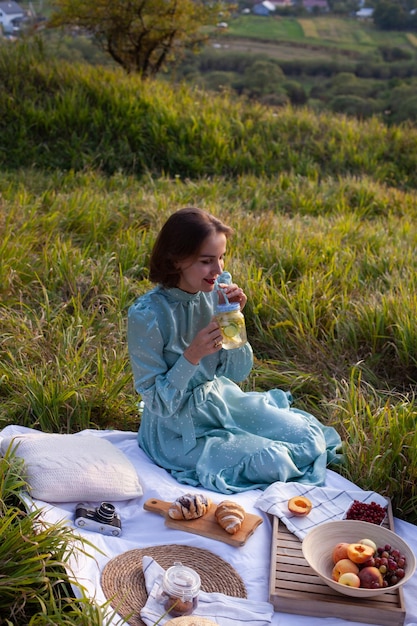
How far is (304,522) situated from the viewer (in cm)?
323

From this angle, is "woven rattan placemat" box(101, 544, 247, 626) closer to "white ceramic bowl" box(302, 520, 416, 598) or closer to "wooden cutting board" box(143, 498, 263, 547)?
"wooden cutting board" box(143, 498, 263, 547)

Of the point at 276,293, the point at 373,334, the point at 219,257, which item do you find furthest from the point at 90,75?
the point at 219,257

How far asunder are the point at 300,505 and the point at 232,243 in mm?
2784

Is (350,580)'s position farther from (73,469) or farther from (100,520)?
Result: (73,469)

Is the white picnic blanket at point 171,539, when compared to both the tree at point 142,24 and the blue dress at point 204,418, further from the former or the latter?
the tree at point 142,24

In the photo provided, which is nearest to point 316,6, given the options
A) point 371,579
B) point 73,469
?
point 73,469

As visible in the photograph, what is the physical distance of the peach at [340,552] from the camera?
9.48ft

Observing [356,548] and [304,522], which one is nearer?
[356,548]

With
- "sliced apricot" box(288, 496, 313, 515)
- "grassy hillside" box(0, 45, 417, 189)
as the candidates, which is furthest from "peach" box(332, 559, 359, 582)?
"grassy hillside" box(0, 45, 417, 189)

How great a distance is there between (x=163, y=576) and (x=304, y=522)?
2.33ft

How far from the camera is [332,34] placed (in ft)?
63.8

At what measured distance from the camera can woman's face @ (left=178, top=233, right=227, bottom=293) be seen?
328cm

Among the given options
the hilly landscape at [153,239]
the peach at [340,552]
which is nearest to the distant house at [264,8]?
the hilly landscape at [153,239]

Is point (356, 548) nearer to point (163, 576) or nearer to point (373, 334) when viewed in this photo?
point (163, 576)
